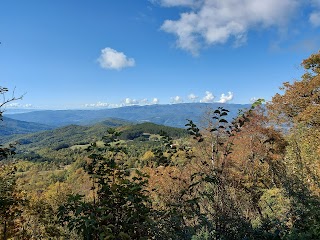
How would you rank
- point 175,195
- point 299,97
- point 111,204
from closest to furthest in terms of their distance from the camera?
point 111,204 → point 175,195 → point 299,97

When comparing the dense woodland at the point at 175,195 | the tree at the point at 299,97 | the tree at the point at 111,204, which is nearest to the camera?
the tree at the point at 111,204

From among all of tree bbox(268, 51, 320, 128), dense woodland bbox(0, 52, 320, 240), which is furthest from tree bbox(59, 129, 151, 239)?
tree bbox(268, 51, 320, 128)

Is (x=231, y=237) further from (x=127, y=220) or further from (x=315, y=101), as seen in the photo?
(x=315, y=101)

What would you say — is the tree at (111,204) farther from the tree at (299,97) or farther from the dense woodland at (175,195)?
the tree at (299,97)

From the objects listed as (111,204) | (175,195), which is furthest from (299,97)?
(111,204)

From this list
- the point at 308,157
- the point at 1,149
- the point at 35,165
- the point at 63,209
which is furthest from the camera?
the point at 35,165

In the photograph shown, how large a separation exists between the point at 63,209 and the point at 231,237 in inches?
120

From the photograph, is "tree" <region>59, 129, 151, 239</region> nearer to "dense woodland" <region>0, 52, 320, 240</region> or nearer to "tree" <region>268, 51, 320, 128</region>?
"dense woodland" <region>0, 52, 320, 240</region>

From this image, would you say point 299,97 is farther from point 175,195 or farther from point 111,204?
point 111,204

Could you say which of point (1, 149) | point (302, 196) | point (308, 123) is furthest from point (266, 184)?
point (1, 149)

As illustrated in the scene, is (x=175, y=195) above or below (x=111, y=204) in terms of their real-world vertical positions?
below

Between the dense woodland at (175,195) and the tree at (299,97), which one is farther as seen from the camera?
the tree at (299,97)

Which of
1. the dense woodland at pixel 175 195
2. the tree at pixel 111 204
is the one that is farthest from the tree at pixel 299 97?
the tree at pixel 111 204

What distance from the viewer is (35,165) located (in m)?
130
